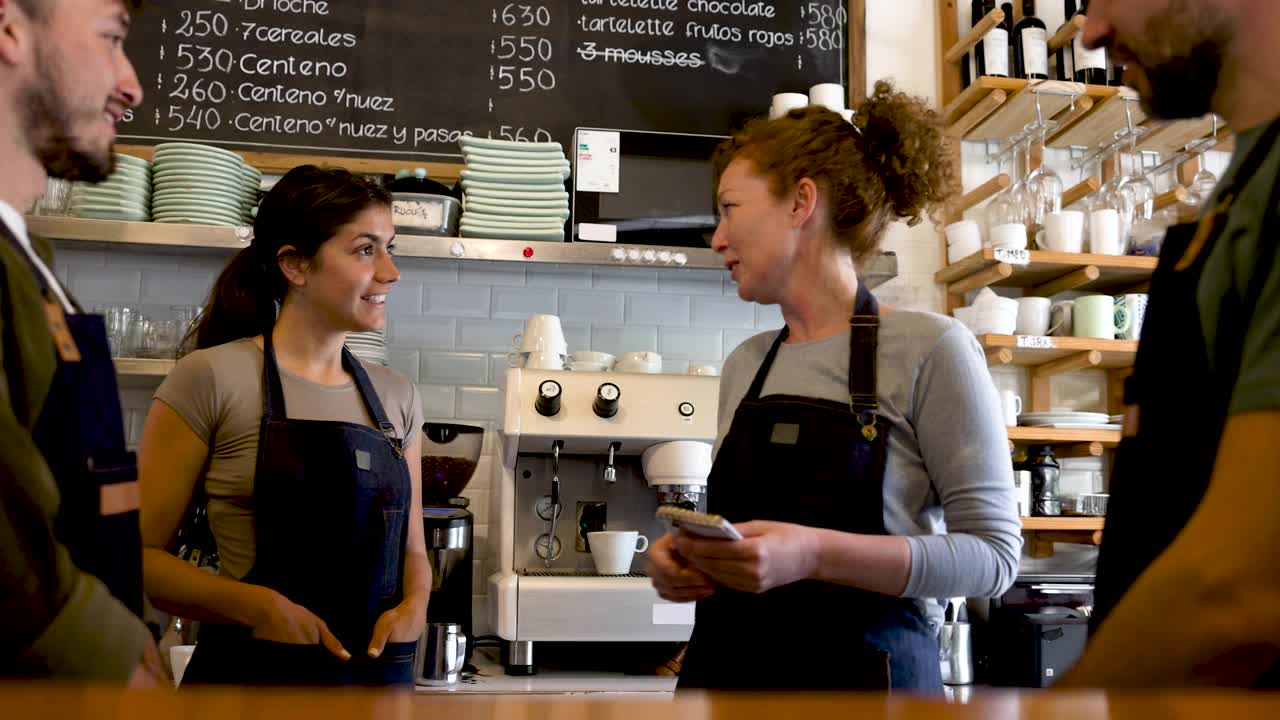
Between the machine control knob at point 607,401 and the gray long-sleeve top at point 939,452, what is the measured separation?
1088mm

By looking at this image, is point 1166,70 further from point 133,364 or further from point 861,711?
point 133,364

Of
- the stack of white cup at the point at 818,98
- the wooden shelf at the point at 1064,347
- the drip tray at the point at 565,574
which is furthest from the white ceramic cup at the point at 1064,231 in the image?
the drip tray at the point at 565,574

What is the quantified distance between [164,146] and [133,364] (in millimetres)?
584

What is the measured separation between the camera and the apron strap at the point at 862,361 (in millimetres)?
1351

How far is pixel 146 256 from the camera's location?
3.20 m

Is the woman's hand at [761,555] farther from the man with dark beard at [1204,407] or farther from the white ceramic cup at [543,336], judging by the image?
the white ceramic cup at [543,336]

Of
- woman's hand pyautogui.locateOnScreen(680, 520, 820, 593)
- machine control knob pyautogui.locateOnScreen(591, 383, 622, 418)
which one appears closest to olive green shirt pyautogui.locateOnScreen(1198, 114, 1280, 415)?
woman's hand pyautogui.locateOnScreen(680, 520, 820, 593)

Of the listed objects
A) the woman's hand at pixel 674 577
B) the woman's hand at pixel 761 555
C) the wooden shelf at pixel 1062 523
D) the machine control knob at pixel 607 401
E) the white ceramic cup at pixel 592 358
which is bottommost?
the wooden shelf at pixel 1062 523

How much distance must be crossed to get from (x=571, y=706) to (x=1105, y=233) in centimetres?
310

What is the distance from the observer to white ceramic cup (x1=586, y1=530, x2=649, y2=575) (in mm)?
2580

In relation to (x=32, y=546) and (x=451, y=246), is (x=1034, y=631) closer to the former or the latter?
(x=451, y=246)

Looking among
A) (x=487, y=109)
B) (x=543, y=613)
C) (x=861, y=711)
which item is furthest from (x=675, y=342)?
(x=861, y=711)

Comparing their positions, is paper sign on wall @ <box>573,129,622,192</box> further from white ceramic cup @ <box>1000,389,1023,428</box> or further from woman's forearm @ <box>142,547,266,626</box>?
woman's forearm @ <box>142,547,266,626</box>

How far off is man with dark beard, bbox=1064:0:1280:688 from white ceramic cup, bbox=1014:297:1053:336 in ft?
8.13
